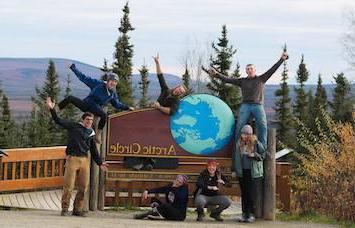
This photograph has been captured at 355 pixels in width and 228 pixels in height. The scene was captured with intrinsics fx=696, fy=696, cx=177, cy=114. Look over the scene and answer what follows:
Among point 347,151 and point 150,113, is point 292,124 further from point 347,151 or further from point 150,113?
point 150,113

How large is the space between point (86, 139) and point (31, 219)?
1524mm

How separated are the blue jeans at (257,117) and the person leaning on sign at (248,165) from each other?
0.80ft

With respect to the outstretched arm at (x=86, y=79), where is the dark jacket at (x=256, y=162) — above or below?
below

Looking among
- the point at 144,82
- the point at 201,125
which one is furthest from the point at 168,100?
the point at 144,82

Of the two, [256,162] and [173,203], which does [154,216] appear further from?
[256,162]

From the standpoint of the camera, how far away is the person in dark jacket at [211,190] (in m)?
10.8

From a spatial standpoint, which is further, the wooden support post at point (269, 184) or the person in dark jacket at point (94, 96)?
the wooden support post at point (269, 184)

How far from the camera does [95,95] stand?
1109 centimetres

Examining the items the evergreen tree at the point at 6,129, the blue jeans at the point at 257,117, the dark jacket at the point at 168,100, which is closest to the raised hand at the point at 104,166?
the dark jacket at the point at 168,100

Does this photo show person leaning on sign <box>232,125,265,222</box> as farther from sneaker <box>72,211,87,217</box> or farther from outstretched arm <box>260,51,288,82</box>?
sneaker <box>72,211,87,217</box>

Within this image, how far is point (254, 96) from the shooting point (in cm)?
1102

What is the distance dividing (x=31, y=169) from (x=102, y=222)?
5.41m

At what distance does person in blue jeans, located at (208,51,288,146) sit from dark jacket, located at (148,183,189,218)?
147 cm

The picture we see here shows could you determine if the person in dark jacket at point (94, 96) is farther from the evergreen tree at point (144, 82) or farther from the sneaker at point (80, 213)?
the evergreen tree at point (144, 82)
